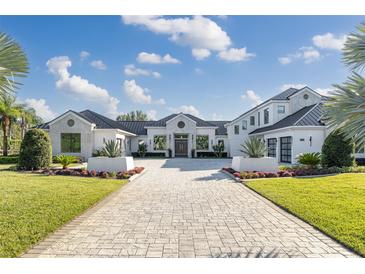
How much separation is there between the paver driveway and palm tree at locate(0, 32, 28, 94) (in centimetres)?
273

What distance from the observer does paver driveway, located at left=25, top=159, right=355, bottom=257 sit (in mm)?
4734

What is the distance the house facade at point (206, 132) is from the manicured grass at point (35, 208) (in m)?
12.0

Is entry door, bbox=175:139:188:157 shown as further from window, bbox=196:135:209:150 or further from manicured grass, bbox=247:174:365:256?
manicured grass, bbox=247:174:365:256

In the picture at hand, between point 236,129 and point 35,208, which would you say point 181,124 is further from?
point 35,208

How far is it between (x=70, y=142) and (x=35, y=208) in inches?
897

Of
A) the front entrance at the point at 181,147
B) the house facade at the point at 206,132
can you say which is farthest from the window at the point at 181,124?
the front entrance at the point at 181,147

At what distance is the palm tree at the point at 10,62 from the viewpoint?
11.0 feet

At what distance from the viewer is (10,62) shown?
3387 mm

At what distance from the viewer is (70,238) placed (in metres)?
5.35
